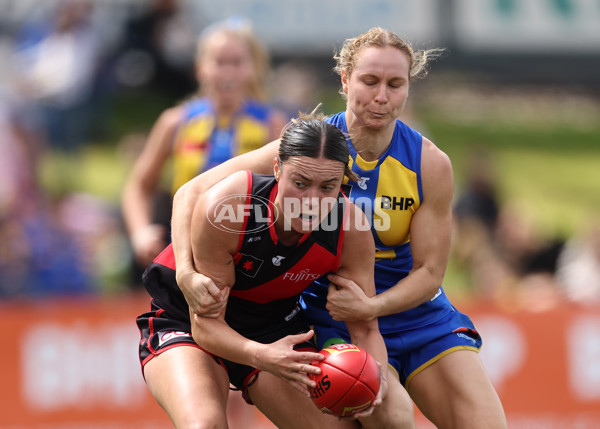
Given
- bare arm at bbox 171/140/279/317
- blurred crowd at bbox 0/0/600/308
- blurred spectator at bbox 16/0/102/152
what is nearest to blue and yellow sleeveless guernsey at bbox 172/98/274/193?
bare arm at bbox 171/140/279/317

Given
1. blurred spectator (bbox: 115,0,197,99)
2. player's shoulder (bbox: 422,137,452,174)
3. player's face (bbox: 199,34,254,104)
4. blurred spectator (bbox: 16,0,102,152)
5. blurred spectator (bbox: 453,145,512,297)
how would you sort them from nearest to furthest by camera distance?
1. player's shoulder (bbox: 422,137,452,174)
2. player's face (bbox: 199,34,254,104)
3. blurred spectator (bbox: 453,145,512,297)
4. blurred spectator (bbox: 16,0,102,152)
5. blurred spectator (bbox: 115,0,197,99)

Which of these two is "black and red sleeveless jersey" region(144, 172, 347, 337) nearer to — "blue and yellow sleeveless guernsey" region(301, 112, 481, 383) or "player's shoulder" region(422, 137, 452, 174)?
"blue and yellow sleeveless guernsey" region(301, 112, 481, 383)

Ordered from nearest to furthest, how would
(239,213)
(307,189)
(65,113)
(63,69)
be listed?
1. (307,189)
2. (239,213)
3. (63,69)
4. (65,113)

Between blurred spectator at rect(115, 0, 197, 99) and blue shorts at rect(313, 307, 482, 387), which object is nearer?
blue shorts at rect(313, 307, 482, 387)

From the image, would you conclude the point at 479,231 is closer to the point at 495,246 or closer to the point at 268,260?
the point at 495,246

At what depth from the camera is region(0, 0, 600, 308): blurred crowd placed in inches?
356

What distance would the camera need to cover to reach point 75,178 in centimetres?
1059

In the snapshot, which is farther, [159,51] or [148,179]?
[159,51]

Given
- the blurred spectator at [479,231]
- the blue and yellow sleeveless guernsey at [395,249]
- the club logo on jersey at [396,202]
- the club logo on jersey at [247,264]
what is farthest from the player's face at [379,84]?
the blurred spectator at [479,231]

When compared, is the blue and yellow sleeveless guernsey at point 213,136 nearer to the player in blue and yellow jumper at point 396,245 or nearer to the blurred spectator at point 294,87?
the player in blue and yellow jumper at point 396,245

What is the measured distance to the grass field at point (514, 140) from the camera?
38.9 ft

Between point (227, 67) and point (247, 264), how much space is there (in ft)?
7.22

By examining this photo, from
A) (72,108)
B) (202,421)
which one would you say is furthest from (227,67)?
(72,108)

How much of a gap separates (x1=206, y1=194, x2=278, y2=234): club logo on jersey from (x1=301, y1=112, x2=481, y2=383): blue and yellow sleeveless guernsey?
462 mm
